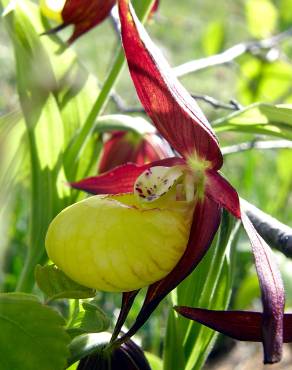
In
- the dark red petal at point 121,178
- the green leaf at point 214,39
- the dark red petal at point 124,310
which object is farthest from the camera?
the green leaf at point 214,39

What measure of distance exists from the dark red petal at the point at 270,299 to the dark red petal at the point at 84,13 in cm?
39

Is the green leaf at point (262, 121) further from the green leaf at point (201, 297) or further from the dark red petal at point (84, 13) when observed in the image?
the dark red petal at point (84, 13)

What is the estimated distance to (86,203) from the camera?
675 millimetres

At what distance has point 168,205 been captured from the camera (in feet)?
2.38

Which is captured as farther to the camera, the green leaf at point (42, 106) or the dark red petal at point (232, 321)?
the green leaf at point (42, 106)

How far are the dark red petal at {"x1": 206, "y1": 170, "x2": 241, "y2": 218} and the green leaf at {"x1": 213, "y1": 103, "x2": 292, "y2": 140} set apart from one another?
0.09 meters

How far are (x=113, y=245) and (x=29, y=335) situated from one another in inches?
4.3

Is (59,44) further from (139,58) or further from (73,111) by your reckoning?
(139,58)

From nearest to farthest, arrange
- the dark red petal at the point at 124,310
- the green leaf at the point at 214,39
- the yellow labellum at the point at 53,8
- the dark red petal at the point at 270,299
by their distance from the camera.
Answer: the dark red petal at the point at 270,299 < the dark red petal at the point at 124,310 < the yellow labellum at the point at 53,8 < the green leaf at the point at 214,39

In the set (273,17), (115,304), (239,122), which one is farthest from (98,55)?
(239,122)

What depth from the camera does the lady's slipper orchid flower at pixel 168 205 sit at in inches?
22.6

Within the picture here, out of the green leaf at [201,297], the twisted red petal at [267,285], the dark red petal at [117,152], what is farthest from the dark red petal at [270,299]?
the dark red petal at [117,152]

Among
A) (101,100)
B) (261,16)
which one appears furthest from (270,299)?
(261,16)

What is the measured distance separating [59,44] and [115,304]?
2.50ft
